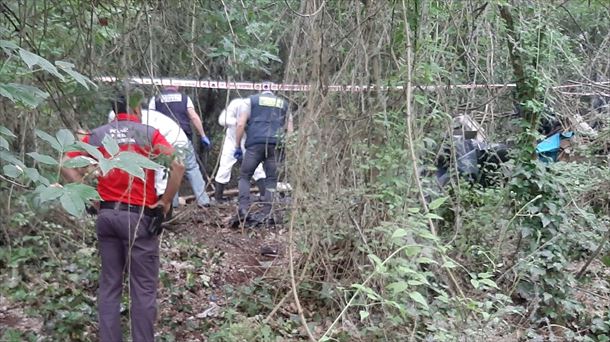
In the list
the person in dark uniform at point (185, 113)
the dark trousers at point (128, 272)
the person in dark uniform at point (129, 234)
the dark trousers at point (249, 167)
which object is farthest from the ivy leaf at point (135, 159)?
the dark trousers at point (249, 167)

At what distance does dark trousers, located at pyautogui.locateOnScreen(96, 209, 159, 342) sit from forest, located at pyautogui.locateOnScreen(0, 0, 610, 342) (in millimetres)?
364

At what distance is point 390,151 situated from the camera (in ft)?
16.0

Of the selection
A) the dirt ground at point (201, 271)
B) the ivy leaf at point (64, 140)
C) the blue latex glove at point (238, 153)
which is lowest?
the dirt ground at point (201, 271)

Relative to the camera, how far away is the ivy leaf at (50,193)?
2.03 m

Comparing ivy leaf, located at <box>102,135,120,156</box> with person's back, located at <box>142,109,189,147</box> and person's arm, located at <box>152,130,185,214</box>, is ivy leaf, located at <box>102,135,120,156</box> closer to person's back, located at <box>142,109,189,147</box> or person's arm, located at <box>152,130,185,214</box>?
person's arm, located at <box>152,130,185,214</box>

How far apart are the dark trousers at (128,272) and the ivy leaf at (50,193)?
94.7 inches

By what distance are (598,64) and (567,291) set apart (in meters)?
2.08

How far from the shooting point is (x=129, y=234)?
436 cm

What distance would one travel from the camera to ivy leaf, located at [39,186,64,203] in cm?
203

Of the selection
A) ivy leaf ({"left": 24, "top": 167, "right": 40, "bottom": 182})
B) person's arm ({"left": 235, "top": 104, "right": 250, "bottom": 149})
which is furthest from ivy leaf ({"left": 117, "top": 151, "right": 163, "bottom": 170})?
person's arm ({"left": 235, "top": 104, "right": 250, "bottom": 149})

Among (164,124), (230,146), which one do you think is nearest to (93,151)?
(164,124)

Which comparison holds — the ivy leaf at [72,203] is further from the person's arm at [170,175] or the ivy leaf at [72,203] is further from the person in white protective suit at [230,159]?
the person in white protective suit at [230,159]

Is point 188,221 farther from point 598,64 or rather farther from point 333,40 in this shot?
point 598,64

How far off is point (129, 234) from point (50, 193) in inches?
93.1
